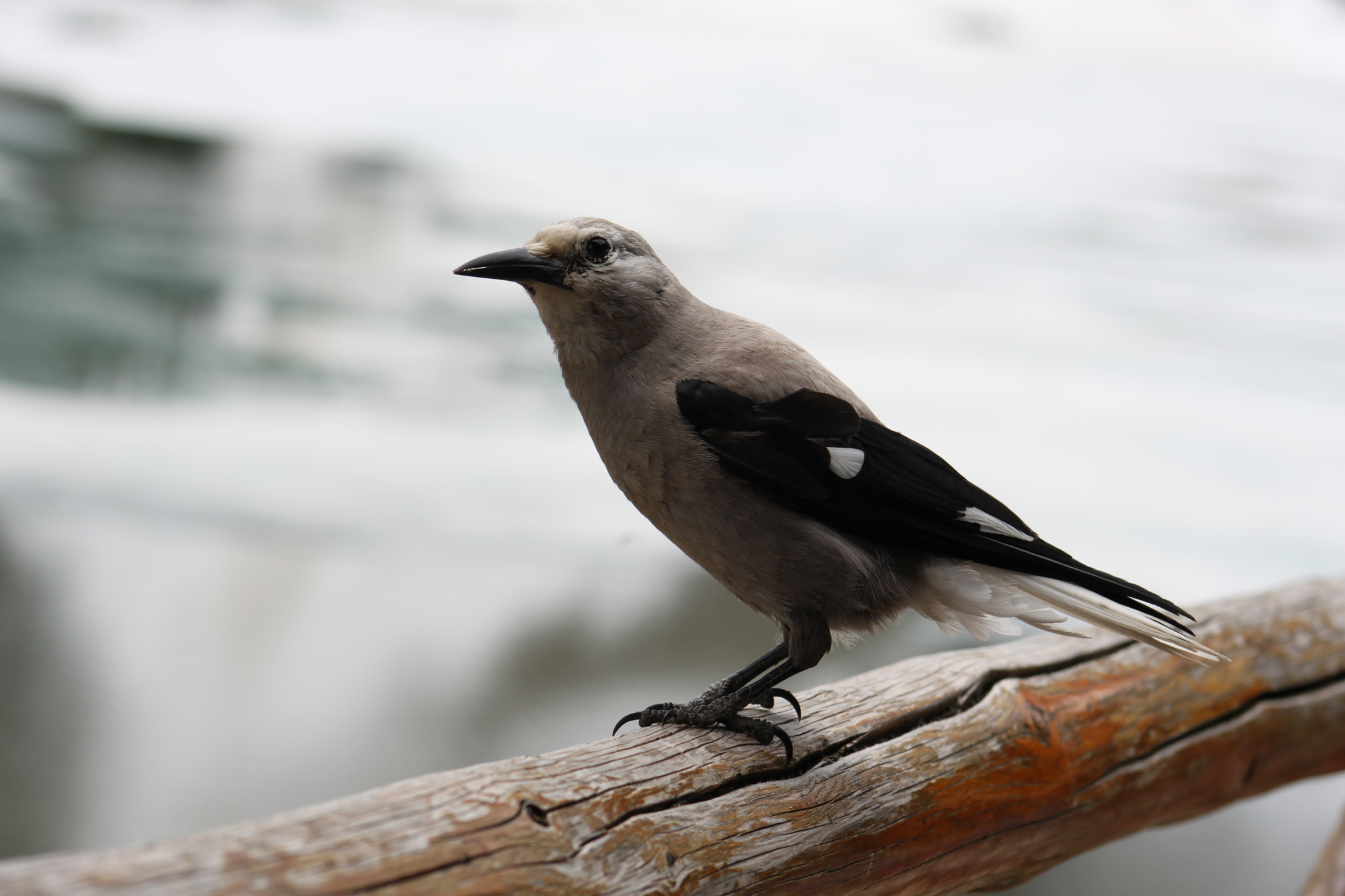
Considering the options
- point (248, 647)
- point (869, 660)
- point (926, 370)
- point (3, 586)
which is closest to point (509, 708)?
point (248, 647)

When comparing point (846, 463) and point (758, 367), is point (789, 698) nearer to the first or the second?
point (846, 463)

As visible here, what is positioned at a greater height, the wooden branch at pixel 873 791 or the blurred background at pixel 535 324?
the blurred background at pixel 535 324

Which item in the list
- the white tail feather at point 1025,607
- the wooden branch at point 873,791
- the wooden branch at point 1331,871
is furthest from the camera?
the wooden branch at point 1331,871

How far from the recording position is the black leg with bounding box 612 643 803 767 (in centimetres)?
124

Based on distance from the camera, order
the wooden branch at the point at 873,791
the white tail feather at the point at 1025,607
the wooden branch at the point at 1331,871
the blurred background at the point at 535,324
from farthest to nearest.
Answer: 1. the blurred background at the point at 535,324
2. the wooden branch at the point at 1331,871
3. the white tail feather at the point at 1025,607
4. the wooden branch at the point at 873,791

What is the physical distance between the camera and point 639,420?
1268mm

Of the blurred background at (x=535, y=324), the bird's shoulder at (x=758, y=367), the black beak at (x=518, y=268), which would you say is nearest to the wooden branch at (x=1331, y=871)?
the blurred background at (x=535, y=324)

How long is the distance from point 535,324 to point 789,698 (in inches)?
152

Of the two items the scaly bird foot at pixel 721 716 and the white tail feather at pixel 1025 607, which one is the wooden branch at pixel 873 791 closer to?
the scaly bird foot at pixel 721 716

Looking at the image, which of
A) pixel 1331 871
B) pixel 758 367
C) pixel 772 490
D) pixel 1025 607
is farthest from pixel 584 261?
pixel 1331 871

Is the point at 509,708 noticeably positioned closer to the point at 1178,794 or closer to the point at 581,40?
the point at 1178,794

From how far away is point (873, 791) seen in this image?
1.23 meters

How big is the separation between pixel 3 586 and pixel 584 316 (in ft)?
7.94

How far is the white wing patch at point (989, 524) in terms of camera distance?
1247mm
